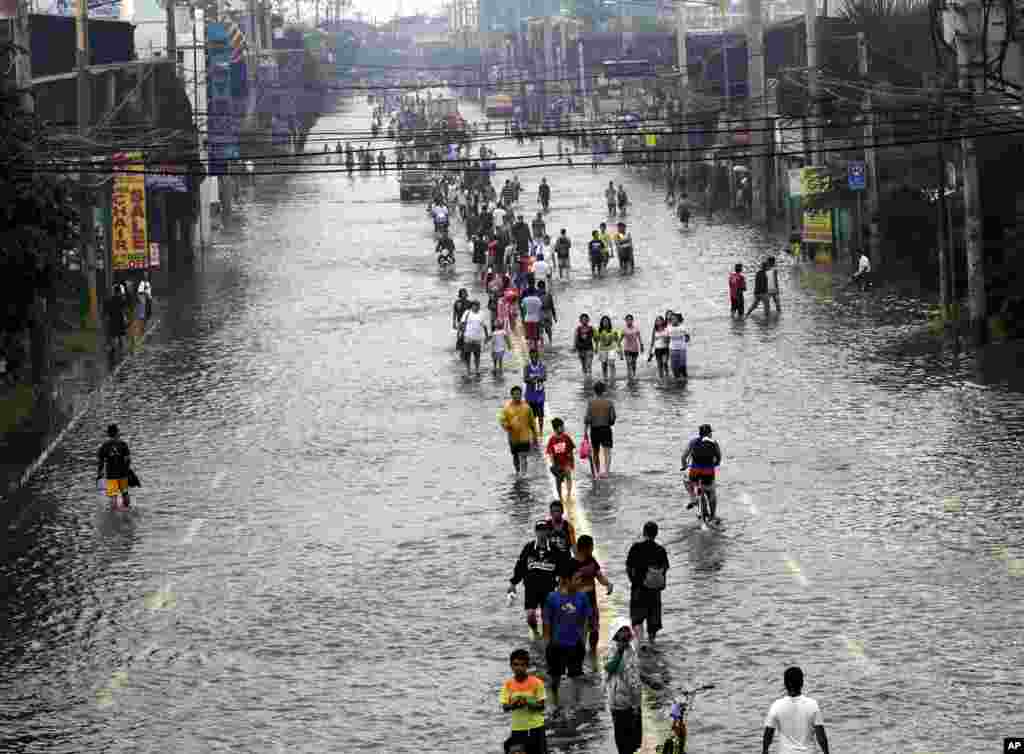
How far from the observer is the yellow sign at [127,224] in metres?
54.3

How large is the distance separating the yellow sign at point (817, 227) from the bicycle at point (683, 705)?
1616 inches

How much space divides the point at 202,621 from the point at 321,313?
99.5 feet

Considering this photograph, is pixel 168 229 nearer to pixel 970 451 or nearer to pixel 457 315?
pixel 457 315

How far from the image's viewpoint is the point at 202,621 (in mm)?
23031

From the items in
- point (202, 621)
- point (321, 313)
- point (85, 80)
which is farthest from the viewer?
point (321, 313)

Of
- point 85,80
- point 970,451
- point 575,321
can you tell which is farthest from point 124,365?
point 970,451

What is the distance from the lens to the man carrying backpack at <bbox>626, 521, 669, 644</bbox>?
20.4 meters

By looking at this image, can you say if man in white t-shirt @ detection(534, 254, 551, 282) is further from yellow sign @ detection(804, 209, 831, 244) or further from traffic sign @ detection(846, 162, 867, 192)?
yellow sign @ detection(804, 209, 831, 244)

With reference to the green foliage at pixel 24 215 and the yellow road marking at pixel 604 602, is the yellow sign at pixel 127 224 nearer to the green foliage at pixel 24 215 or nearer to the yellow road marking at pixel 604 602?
the green foliage at pixel 24 215

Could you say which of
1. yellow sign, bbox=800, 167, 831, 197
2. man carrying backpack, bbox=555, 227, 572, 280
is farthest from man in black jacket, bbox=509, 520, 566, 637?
yellow sign, bbox=800, 167, 831, 197

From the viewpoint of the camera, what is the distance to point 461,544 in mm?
26484

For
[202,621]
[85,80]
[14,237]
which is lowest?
[202,621]

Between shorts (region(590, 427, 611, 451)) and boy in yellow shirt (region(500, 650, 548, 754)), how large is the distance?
44.5 feet

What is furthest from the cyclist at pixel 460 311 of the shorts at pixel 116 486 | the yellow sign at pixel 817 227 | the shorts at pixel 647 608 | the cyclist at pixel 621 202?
the cyclist at pixel 621 202
